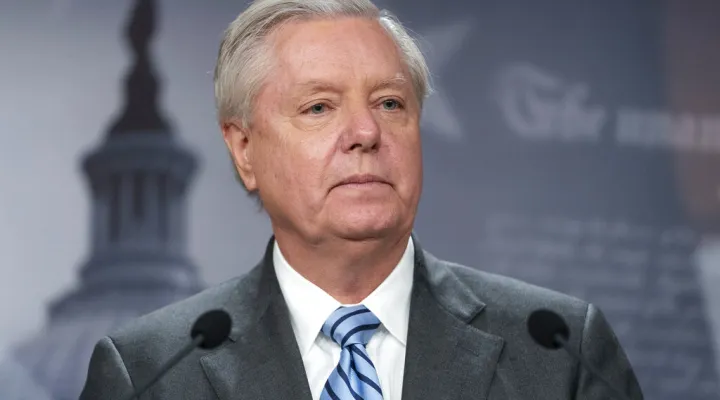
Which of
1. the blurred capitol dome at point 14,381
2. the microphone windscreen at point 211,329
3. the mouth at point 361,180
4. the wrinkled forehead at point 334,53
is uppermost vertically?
the wrinkled forehead at point 334,53

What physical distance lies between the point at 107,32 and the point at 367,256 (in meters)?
1.49

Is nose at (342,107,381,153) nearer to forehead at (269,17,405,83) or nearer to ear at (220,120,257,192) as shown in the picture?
forehead at (269,17,405,83)

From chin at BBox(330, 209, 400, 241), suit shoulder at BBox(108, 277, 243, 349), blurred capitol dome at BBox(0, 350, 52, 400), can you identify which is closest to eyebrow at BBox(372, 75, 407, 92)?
chin at BBox(330, 209, 400, 241)

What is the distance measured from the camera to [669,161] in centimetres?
389

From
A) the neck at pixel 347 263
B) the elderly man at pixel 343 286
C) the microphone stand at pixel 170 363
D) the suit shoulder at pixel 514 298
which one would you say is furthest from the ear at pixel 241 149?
the microphone stand at pixel 170 363

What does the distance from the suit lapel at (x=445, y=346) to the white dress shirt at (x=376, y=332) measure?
0.03 meters

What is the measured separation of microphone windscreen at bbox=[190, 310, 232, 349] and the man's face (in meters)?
0.33

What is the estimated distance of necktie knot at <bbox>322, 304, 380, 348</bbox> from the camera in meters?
2.50

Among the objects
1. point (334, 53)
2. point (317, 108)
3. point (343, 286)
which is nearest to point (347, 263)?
point (343, 286)

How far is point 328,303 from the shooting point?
2.58 m

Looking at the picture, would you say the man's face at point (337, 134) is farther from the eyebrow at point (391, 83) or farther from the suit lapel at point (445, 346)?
the suit lapel at point (445, 346)

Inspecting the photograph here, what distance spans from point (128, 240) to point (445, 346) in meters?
1.41

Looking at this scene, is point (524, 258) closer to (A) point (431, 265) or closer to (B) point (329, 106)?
(A) point (431, 265)

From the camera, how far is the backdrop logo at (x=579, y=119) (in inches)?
152
